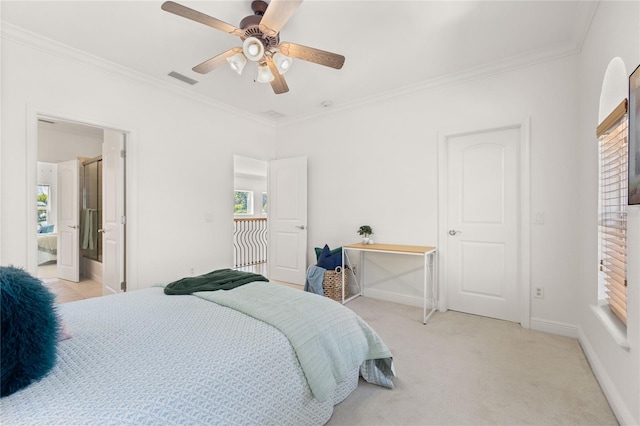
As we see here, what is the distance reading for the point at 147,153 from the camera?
331 centimetres

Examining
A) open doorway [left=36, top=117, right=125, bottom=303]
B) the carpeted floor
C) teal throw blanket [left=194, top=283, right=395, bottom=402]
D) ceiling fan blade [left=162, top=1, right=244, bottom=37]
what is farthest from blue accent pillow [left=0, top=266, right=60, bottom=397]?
open doorway [left=36, top=117, right=125, bottom=303]

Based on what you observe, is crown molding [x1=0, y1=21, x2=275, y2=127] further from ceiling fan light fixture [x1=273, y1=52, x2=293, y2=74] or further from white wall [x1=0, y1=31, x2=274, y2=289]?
ceiling fan light fixture [x1=273, y1=52, x2=293, y2=74]

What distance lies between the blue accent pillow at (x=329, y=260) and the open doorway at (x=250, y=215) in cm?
187

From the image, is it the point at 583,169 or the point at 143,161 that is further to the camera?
the point at 143,161

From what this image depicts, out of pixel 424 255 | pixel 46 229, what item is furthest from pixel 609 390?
pixel 46 229

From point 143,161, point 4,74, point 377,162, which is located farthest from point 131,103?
point 377,162

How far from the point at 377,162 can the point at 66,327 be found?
3270 mm

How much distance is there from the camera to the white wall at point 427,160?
269cm

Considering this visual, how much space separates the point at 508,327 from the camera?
2.85 metres

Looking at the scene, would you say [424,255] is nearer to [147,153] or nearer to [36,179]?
[147,153]

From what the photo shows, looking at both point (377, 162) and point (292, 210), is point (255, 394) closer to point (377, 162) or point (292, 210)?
point (377, 162)

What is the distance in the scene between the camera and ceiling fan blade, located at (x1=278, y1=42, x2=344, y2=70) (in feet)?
7.09

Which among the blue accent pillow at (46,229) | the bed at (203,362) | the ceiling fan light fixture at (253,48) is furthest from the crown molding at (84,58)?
the blue accent pillow at (46,229)

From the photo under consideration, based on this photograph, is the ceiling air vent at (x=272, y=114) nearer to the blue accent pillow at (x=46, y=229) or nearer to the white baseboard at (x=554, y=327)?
the white baseboard at (x=554, y=327)
